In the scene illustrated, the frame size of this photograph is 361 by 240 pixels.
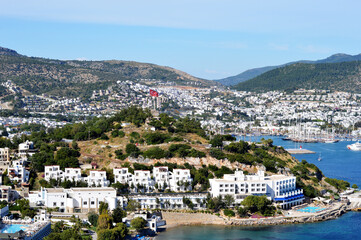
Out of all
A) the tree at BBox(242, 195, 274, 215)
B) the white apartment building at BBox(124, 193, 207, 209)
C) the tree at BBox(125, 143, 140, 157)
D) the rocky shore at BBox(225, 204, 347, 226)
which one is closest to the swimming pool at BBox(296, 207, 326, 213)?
the rocky shore at BBox(225, 204, 347, 226)

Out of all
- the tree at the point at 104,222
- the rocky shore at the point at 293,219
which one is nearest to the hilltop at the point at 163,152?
the rocky shore at the point at 293,219

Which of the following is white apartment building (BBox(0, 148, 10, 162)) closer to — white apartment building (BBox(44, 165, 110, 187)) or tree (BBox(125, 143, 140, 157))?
white apartment building (BBox(44, 165, 110, 187))

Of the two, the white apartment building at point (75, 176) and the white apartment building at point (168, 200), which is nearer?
the white apartment building at point (168, 200)

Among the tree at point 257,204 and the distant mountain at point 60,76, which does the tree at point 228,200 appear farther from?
the distant mountain at point 60,76

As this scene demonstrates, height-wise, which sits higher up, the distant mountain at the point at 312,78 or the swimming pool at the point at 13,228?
the distant mountain at the point at 312,78

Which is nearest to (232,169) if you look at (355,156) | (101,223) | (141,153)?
(141,153)

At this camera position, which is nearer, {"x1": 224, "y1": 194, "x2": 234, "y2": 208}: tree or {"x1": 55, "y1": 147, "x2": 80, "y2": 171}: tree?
{"x1": 224, "y1": 194, "x2": 234, "y2": 208}: tree
